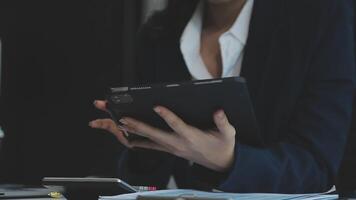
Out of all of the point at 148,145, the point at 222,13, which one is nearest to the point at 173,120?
the point at 148,145

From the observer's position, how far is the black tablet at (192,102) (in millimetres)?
793

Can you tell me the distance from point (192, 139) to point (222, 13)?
47 cm

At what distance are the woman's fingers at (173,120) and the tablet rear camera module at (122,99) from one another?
4 centimetres

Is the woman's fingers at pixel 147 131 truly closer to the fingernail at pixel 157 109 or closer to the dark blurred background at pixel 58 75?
the fingernail at pixel 157 109

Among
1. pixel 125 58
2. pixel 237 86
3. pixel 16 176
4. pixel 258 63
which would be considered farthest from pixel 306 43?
pixel 16 176

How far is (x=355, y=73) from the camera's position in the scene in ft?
3.84

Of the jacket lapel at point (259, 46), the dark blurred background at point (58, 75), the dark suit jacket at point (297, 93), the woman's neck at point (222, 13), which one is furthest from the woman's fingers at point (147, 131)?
the dark blurred background at point (58, 75)

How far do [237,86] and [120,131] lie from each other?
1.17 ft

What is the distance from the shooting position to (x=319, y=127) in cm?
110

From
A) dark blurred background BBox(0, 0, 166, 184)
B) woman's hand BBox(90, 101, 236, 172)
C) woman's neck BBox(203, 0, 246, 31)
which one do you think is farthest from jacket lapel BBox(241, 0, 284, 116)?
dark blurred background BBox(0, 0, 166, 184)

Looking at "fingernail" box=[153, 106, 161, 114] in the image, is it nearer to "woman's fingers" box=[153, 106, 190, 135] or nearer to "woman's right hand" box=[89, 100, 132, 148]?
"woman's fingers" box=[153, 106, 190, 135]

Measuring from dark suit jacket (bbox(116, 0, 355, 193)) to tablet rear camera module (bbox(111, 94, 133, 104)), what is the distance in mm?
215

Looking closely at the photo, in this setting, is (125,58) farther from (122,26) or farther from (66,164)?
(66,164)

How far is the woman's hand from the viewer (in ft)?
2.95
